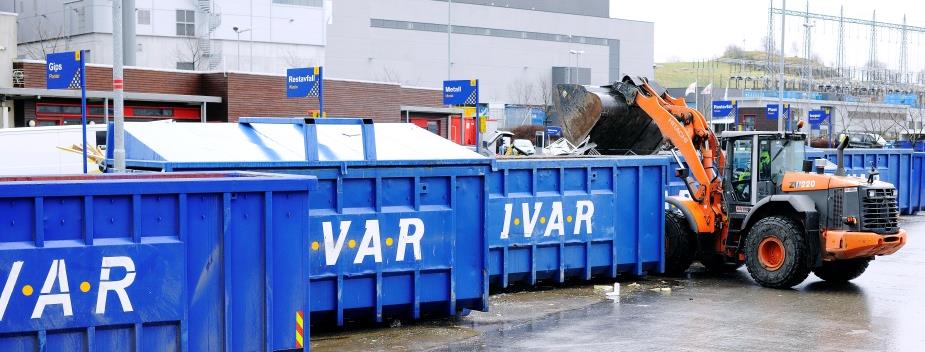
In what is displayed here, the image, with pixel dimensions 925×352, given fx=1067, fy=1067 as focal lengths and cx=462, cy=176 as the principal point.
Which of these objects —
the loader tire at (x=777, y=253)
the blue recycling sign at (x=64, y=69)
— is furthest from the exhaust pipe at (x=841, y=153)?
the blue recycling sign at (x=64, y=69)

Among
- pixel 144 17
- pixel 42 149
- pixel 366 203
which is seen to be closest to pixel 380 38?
pixel 144 17

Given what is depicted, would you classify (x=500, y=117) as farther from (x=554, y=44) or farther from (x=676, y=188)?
(x=676, y=188)

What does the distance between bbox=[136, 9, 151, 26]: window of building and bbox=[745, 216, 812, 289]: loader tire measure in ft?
170

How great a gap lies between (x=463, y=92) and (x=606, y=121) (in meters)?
9.64

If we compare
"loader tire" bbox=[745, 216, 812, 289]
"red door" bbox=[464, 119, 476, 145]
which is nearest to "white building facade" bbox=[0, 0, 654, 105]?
"red door" bbox=[464, 119, 476, 145]

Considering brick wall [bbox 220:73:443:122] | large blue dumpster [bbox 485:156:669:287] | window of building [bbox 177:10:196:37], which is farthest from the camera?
window of building [bbox 177:10:196:37]

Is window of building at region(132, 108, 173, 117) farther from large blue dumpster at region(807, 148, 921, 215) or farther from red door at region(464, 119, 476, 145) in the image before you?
large blue dumpster at region(807, 148, 921, 215)

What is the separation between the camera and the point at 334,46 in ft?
250

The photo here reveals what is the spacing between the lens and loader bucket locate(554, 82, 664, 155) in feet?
53.4

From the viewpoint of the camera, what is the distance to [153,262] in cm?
748

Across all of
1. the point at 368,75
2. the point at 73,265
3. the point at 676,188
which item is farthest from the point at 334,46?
the point at 73,265

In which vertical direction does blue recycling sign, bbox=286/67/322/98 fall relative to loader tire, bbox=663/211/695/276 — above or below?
above

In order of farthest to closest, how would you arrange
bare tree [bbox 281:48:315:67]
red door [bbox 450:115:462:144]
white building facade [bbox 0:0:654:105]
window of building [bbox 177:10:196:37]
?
1. bare tree [bbox 281:48:315:67]
2. window of building [bbox 177:10:196:37]
3. white building facade [bbox 0:0:654:105]
4. red door [bbox 450:115:462:144]

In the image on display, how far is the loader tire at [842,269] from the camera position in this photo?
15.1 m
